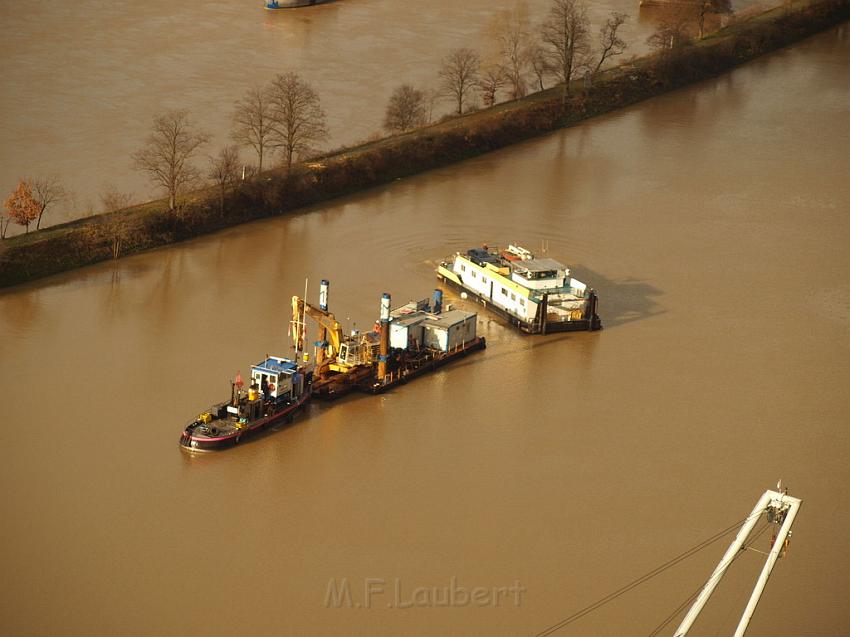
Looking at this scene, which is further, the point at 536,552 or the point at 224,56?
the point at 224,56

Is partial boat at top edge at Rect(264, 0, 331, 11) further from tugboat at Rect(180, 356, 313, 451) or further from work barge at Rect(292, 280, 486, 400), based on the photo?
tugboat at Rect(180, 356, 313, 451)

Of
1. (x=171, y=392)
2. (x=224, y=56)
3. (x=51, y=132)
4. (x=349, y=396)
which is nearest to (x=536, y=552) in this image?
(x=349, y=396)

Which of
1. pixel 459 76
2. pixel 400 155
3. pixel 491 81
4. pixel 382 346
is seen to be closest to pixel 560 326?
pixel 382 346

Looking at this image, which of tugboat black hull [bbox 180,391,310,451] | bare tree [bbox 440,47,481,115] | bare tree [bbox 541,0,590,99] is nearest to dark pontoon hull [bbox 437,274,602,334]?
tugboat black hull [bbox 180,391,310,451]

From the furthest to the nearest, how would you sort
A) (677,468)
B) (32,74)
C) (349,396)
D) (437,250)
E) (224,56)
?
1. (224,56)
2. (32,74)
3. (437,250)
4. (349,396)
5. (677,468)

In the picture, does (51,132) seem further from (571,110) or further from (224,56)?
(571,110)

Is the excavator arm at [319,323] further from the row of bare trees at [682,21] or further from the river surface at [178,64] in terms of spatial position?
→ the row of bare trees at [682,21]

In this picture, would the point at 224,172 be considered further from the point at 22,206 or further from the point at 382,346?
the point at 382,346
